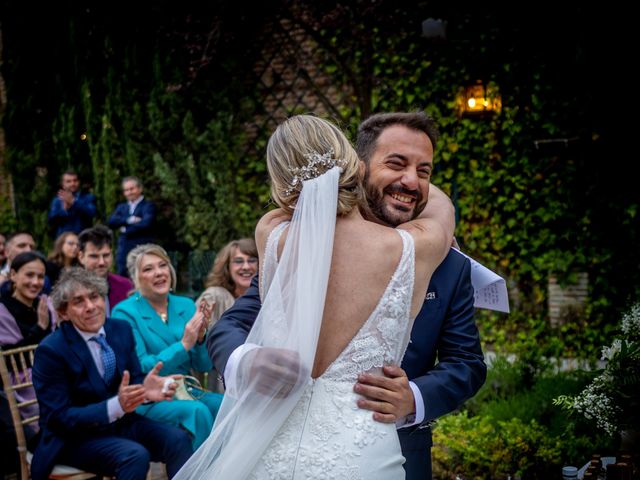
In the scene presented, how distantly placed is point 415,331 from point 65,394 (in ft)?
7.38

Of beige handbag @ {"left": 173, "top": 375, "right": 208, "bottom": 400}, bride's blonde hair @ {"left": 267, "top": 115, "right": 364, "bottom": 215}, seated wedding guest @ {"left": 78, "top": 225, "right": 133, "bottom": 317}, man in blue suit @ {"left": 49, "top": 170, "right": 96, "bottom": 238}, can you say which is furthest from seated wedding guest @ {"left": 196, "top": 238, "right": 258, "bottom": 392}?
man in blue suit @ {"left": 49, "top": 170, "right": 96, "bottom": 238}

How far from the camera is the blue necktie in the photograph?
12.9 ft

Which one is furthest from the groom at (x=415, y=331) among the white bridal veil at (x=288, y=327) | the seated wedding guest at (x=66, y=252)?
the seated wedding guest at (x=66, y=252)

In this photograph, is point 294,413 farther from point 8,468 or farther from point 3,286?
point 3,286

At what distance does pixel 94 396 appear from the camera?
3771mm

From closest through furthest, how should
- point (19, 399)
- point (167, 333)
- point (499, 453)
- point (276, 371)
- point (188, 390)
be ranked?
1. point (276, 371)
2. point (499, 453)
3. point (19, 399)
4. point (188, 390)
5. point (167, 333)

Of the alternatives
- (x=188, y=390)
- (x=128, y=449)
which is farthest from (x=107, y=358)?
(x=188, y=390)

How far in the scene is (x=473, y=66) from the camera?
295 inches

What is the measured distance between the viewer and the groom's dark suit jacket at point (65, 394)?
3.63 m

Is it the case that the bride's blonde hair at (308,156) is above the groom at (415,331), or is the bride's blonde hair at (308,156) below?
above

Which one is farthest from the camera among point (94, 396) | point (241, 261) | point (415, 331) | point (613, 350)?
point (241, 261)

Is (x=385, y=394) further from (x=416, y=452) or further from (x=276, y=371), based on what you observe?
(x=416, y=452)

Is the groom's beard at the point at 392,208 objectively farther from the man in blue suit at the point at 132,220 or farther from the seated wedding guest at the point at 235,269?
the man in blue suit at the point at 132,220

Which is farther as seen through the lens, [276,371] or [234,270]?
[234,270]
